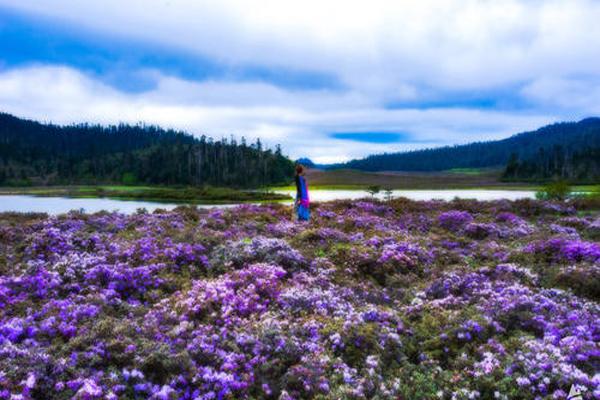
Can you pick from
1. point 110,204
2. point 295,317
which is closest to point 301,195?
point 295,317

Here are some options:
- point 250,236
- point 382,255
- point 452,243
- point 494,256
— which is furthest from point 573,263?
point 250,236

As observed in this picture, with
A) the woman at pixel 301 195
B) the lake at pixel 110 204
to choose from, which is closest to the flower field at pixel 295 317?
the woman at pixel 301 195

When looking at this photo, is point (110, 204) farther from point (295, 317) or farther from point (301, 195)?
point (295, 317)

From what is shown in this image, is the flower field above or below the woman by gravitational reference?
below

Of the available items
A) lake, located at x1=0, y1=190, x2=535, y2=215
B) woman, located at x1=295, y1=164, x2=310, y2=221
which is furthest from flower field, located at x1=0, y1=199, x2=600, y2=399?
lake, located at x1=0, y1=190, x2=535, y2=215

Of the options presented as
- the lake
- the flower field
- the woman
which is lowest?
the lake

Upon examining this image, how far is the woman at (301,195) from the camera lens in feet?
73.0

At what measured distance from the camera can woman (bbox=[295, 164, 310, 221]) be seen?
22.3 metres

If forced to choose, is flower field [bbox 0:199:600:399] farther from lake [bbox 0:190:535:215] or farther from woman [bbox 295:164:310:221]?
lake [bbox 0:190:535:215]

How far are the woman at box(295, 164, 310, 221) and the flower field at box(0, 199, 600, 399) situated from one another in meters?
4.64

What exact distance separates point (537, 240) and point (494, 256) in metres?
2.77

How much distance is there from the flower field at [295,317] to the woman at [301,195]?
4.64m

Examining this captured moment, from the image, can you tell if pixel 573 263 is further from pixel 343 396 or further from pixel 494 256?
pixel 343 396

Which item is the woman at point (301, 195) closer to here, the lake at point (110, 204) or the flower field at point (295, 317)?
the flower field at point (295, 317)
